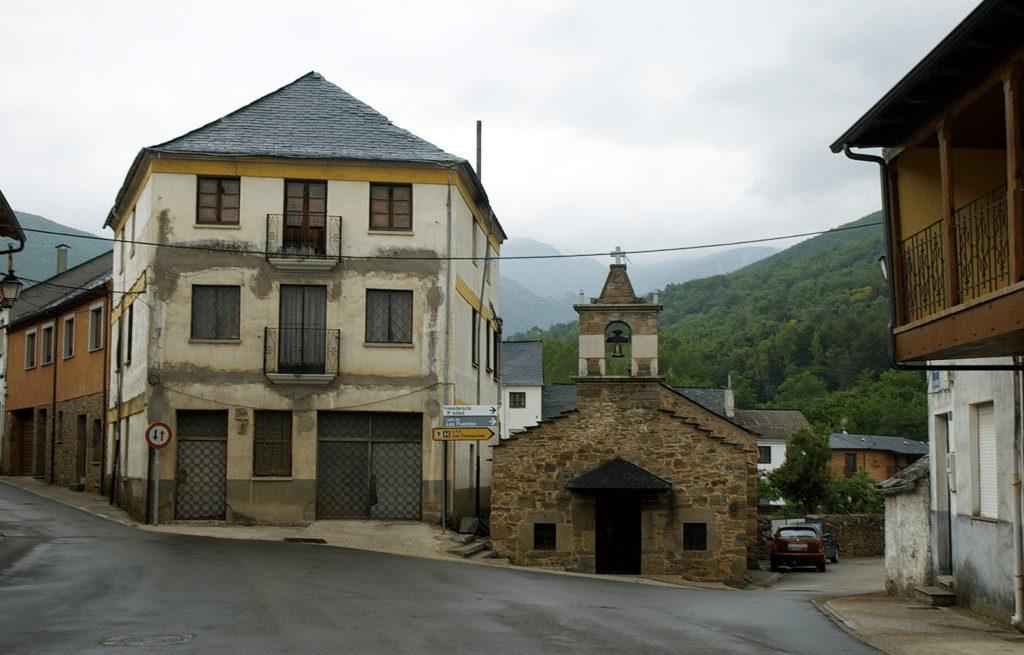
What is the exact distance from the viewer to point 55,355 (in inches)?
1537

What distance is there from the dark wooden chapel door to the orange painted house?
53.6 feet

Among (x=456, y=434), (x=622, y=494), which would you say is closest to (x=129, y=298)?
(x=456, y=434)

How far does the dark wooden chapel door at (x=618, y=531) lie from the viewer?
27062 mm

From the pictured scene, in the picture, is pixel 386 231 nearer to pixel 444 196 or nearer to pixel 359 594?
pixel 444 196

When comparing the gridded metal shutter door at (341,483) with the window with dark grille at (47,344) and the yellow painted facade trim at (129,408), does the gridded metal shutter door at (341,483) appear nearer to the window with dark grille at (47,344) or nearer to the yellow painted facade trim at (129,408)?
the yellow painted facade trim at (129,408)

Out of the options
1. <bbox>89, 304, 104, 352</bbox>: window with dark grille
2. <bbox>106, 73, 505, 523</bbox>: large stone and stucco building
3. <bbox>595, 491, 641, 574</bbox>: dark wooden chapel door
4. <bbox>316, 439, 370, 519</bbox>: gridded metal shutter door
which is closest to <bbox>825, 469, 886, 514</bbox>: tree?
<bbox>595, 491, 641, 574</bbox>: dark wooden chapel door

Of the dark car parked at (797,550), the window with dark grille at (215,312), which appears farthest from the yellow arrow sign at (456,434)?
the dark car parked at (797,550)

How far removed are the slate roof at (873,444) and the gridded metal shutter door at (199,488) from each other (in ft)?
220

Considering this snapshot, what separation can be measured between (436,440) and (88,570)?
438 inches

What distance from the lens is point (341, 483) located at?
27.2 m

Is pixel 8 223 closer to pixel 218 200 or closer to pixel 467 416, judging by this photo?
pixel 218 200

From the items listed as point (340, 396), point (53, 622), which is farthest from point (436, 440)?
point (53, 622)

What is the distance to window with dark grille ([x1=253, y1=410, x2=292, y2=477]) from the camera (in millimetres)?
27016

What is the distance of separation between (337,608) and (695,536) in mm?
15823
